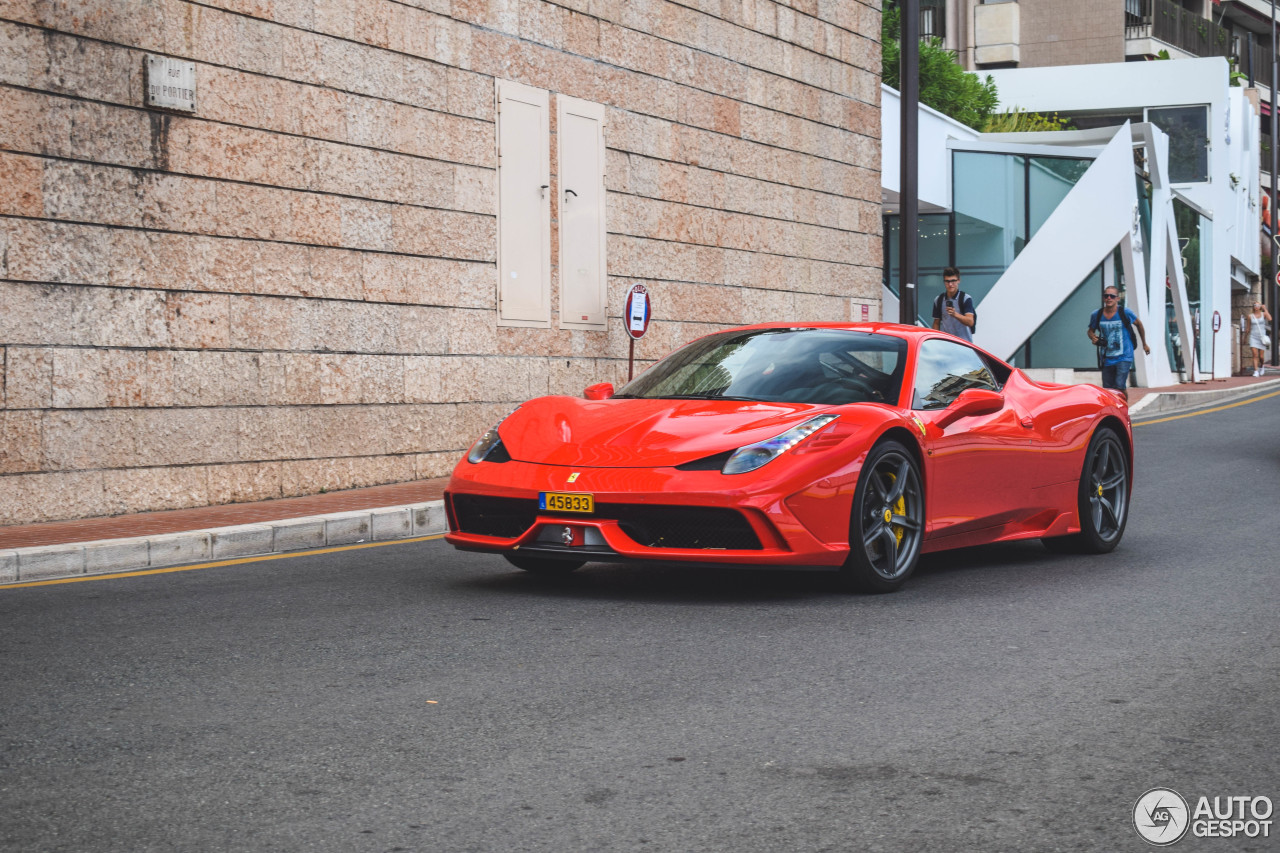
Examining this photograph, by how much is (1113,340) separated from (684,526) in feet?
40.7

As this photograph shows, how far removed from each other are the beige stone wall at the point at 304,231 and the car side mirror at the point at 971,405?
236 inches

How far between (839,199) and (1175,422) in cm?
542

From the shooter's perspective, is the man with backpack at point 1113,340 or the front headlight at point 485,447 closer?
the front headlight at point 485,447

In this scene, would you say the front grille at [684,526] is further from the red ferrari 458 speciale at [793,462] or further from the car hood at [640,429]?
the car hood at [640,429]

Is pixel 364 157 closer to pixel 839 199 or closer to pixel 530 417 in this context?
pixel 530 417

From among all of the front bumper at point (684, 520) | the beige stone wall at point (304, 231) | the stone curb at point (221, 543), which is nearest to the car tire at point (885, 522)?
the front bumper at point (684, 520)

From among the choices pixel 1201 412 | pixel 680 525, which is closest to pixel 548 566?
pixel 680 525

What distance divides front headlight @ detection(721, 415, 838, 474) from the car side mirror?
1.06m

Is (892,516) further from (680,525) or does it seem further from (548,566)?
(548,566)

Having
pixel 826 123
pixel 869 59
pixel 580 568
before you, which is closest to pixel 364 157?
pixel 580 568

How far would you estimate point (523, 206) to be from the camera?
14.5 m

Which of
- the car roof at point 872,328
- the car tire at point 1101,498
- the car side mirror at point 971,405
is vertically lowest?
the car tire at point 1101,498

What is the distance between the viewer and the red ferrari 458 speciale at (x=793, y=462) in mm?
6484

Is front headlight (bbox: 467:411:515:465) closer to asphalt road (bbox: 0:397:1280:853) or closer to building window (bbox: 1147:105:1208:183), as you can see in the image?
asphalt road (bbox: 0:397:1280:853)
